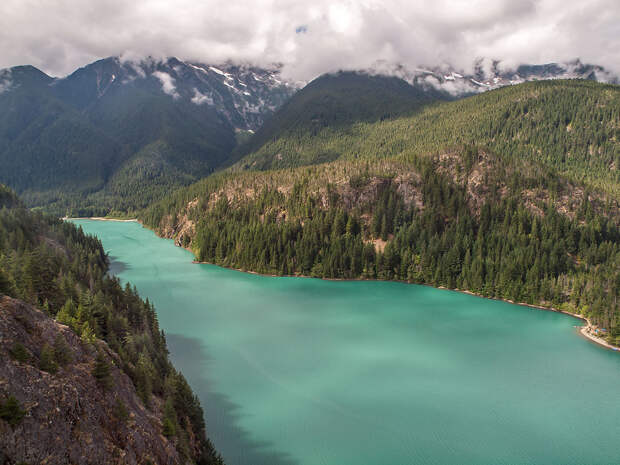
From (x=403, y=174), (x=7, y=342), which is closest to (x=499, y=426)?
(x=7, y=342)

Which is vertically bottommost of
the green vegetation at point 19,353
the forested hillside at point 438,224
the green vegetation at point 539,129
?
the green vegetation at point 19,353

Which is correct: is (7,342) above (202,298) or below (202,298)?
above

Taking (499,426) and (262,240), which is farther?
(262,240)

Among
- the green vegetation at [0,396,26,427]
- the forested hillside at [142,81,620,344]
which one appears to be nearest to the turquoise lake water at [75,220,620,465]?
the forested hillside at [142,81,620,344]

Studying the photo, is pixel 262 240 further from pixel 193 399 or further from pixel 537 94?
pixel 537 94

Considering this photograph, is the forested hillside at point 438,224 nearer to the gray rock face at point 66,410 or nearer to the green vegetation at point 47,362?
the gray rock face at point 66,410

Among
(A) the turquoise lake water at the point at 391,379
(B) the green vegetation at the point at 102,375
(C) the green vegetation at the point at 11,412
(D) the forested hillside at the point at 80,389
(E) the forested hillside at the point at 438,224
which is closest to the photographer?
(C) the green vegetation at the point at 11,412

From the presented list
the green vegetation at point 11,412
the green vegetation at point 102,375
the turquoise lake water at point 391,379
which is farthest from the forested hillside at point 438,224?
the green vegetation at point 11,412
